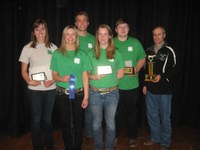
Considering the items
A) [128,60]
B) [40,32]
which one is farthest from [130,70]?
[40,32]

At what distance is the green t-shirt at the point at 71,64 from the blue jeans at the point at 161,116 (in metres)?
1.13

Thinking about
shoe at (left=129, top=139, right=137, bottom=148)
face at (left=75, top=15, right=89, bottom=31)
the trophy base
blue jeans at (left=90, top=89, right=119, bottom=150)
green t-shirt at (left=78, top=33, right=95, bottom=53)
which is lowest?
shoe at (left=129, top=139, right=137, bottom=148)

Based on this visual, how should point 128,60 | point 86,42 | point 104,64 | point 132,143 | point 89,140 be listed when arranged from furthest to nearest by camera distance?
point 89,140 < point 132,143 < point 86,42 < point 128,60 < point 104,64

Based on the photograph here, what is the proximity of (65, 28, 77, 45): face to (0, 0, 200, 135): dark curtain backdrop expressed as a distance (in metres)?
1.32

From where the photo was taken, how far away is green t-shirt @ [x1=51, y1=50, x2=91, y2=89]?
239 cm

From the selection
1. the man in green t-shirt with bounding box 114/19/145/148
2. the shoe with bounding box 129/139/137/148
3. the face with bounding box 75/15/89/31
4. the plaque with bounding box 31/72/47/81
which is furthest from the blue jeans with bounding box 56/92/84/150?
the face with bounding box 75/15/89/31

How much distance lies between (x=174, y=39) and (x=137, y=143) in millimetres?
1910

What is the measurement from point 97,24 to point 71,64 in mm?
1535

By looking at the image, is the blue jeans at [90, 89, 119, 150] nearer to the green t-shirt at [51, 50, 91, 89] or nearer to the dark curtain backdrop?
the green t-shirt at [51, 50, 91, 89]

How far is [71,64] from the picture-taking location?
240 cm

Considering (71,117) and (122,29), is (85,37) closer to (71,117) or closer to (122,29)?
(122,29)

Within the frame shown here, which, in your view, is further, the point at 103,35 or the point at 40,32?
the point at 40,32

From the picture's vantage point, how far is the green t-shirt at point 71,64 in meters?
2.39

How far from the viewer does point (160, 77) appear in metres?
2.87
